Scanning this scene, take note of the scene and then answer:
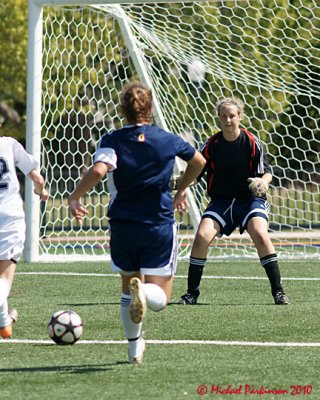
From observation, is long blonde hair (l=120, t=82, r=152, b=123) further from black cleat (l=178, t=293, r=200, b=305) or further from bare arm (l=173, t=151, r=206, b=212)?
black cleat (l=178, t=293, r=200, b=305)

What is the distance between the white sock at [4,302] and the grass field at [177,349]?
0.16m

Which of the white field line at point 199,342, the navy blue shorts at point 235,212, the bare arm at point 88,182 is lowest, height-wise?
the white field line at point 199,342

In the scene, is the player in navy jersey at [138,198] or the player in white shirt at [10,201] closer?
A: the player in navy jersey at [138,198]

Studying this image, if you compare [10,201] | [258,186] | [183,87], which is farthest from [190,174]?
[183,87]

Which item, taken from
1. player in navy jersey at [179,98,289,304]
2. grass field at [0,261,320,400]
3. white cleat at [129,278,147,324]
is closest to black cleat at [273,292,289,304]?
player in navy jersey at [179,98,289,304]

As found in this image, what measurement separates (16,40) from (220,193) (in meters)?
19.2

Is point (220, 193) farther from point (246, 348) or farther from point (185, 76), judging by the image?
point (185, 76)

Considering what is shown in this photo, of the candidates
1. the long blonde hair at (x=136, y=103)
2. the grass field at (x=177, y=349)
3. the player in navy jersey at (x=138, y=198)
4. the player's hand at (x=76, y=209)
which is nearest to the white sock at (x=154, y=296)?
the player in navy jersey at (x=138, y=198)

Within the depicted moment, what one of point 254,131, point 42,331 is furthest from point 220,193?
point 254,131

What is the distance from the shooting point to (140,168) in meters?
6.26

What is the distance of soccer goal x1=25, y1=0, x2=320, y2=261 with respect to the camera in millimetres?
14453

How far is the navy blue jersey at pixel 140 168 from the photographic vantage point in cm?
626

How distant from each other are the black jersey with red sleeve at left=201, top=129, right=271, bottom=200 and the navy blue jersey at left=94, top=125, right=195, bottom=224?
316cm

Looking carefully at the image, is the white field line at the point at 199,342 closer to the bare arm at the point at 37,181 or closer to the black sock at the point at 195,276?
the bare arm at the point at 37,181
